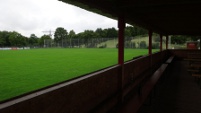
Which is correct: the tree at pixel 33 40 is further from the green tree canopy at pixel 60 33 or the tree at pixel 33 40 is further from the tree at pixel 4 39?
the tree at pixel 4 39

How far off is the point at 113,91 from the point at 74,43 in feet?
183

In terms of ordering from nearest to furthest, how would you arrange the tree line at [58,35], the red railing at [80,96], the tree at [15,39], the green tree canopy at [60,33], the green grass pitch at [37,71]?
the red railing at [80,96] < the green grass pitch at [37,71] < the tree line at [58,35] < the tree at [15,39] < the green tree canopy at [60,33]

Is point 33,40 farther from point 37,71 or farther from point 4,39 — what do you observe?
point 37,71

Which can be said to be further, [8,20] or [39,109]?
[8,20]

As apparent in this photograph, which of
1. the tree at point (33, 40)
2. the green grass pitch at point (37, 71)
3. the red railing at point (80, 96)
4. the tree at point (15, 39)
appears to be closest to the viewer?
the red railing at point (80, 96)

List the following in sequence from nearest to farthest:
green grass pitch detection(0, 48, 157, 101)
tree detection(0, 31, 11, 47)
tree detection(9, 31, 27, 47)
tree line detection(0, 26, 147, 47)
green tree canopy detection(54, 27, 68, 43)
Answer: green grass pitch detection(0, 48, 157, 101) → tree detection(0, 31, 11, 47) → tree line detection(0, 26, 147, 47) → tree detection(9, 31, 27, 47) → green tree canopy detection(54, 27, 68, 43)

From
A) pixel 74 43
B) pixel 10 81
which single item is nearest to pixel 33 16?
pixel 74 43

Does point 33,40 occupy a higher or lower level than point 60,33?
lower

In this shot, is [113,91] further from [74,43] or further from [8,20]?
[8,20]

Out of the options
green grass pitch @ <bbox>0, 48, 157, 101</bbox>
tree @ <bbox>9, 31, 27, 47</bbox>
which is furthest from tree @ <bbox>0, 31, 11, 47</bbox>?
green grass pitch @ <bbox>0, 48, 157, 101</bbox>

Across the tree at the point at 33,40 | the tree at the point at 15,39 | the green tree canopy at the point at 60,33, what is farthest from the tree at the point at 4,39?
the green tree canopy at the point at 60,33

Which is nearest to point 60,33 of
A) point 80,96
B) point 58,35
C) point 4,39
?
point 58,35

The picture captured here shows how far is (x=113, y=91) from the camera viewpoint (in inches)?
173

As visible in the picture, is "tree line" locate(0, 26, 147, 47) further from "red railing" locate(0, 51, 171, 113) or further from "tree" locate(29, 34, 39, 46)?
"red railing" locate(0, 51, 171, 113)
